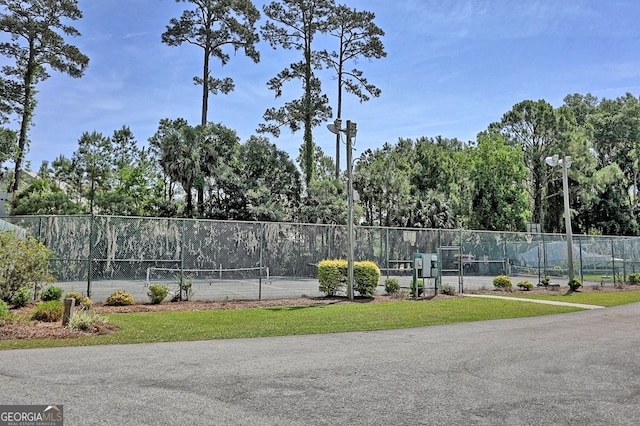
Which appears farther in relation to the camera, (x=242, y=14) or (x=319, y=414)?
(x=242, y=14)

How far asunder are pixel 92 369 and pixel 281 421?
10.1 ft

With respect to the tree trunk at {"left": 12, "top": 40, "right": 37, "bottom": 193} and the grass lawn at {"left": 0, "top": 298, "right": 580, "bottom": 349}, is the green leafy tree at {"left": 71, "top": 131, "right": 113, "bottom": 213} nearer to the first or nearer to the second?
the tree trunk at {"left": 12, "top": 40, "right": 37, "bottom": 193}

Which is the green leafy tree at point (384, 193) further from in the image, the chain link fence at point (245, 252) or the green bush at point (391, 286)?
the green bush at point (391, 286)

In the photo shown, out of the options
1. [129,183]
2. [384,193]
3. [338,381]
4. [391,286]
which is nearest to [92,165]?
[129,183]

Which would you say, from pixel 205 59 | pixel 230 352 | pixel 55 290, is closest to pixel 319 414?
pixel 230 352

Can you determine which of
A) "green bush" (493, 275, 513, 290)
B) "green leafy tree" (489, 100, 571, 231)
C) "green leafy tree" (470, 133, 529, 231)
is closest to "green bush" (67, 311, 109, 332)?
"green bush" (493, 275, 513, 290)

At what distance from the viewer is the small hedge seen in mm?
15359

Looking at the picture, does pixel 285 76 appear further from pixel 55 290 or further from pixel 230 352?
pixel 230 352

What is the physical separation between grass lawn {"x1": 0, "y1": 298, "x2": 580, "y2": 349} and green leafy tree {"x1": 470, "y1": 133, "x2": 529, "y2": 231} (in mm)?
23923

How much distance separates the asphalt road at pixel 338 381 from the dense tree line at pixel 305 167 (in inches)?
899

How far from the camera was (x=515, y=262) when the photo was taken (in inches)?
856

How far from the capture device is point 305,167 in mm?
35344

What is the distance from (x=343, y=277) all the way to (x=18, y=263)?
9.17 meters

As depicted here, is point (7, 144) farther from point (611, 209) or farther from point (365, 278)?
point (611, 209)
